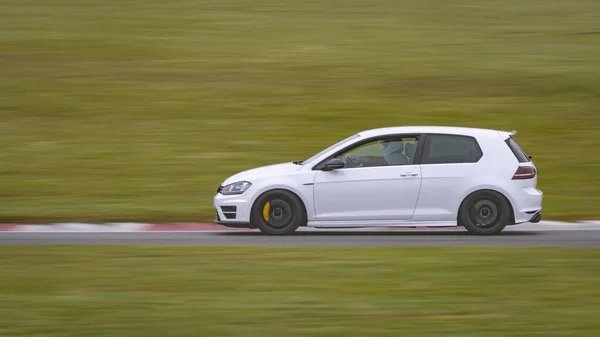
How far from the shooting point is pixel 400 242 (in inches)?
474

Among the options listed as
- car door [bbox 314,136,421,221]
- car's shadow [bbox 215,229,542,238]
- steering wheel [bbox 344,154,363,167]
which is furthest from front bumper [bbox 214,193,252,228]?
steering wheel [bbox 344,154,363,167]

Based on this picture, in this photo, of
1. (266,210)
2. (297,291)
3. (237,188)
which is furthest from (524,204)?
(297,291)

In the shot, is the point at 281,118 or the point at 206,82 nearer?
the point at 281,118

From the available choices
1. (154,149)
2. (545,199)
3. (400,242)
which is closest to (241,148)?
(154,149)

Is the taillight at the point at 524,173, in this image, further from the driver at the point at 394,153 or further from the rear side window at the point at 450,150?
the driver at the point at 394,153

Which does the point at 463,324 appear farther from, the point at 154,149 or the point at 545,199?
the point at 154,149

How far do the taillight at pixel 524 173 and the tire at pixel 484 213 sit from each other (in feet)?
1.10

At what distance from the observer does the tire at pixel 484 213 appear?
12.5 metres

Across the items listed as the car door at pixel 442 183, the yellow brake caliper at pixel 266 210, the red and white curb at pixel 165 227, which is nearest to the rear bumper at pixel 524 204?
the car door at pixel 442 183

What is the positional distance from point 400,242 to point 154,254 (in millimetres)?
3090

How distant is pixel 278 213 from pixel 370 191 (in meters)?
1.22

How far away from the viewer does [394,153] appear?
12664mm

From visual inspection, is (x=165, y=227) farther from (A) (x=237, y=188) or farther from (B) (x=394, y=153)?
(B) (x=394, y=153)

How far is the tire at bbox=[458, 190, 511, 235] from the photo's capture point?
12492 millimetres
